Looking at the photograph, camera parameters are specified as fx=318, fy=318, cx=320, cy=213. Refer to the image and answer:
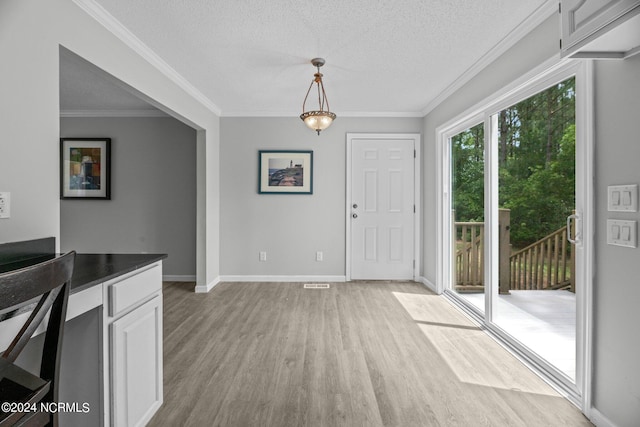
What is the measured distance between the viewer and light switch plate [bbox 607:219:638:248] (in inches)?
58.0

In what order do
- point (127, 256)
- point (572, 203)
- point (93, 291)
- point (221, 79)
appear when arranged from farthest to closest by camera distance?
point (221, 79), point (572, 203), point (127, 256), point (93, 291)

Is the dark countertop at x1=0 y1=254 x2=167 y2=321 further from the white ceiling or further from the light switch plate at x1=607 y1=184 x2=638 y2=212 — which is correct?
the light switch plate at x1=607 y1=184 x2=638 y2=212

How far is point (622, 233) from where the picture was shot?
1528 mm

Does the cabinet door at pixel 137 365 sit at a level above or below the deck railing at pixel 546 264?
below

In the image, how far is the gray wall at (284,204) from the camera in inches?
180

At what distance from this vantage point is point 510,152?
268 cm

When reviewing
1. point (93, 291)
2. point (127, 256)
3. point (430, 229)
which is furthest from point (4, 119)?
point (430, 229)

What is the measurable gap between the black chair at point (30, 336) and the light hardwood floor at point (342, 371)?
99 centimetres

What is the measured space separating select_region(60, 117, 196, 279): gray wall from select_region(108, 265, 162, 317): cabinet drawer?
3144mm

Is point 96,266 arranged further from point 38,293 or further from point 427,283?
point 427,283

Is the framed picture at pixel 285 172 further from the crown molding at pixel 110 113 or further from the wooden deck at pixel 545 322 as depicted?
the wooden deck at pixel 545 322

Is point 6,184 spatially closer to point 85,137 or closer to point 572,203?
point 572,203

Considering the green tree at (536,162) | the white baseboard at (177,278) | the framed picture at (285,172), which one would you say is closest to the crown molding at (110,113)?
the framed picture at (285,172)

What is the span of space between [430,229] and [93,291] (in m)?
3.86
